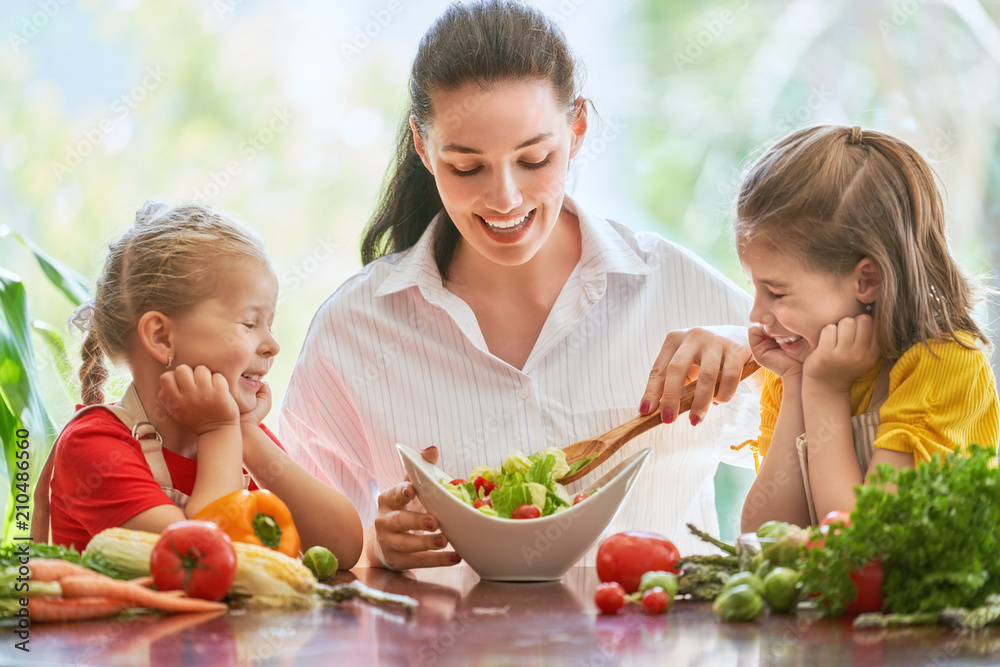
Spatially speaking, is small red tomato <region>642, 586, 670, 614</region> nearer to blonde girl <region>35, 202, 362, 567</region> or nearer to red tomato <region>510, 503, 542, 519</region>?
red tomato <region>510, 503, 542, 519</region>

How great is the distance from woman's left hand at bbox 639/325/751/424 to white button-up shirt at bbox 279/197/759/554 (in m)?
0.30

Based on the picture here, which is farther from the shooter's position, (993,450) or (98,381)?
(98,381)

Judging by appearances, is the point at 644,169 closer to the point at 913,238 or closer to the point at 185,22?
the point at 185,22

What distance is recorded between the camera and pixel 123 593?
3.43ft

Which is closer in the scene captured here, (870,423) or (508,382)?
(870,423)

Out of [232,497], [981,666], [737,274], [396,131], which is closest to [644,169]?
[737,274]

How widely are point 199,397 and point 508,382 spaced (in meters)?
0.69

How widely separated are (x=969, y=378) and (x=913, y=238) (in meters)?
0.26

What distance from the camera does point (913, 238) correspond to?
5.05ft

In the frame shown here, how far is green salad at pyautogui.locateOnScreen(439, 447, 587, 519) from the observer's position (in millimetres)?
1341
